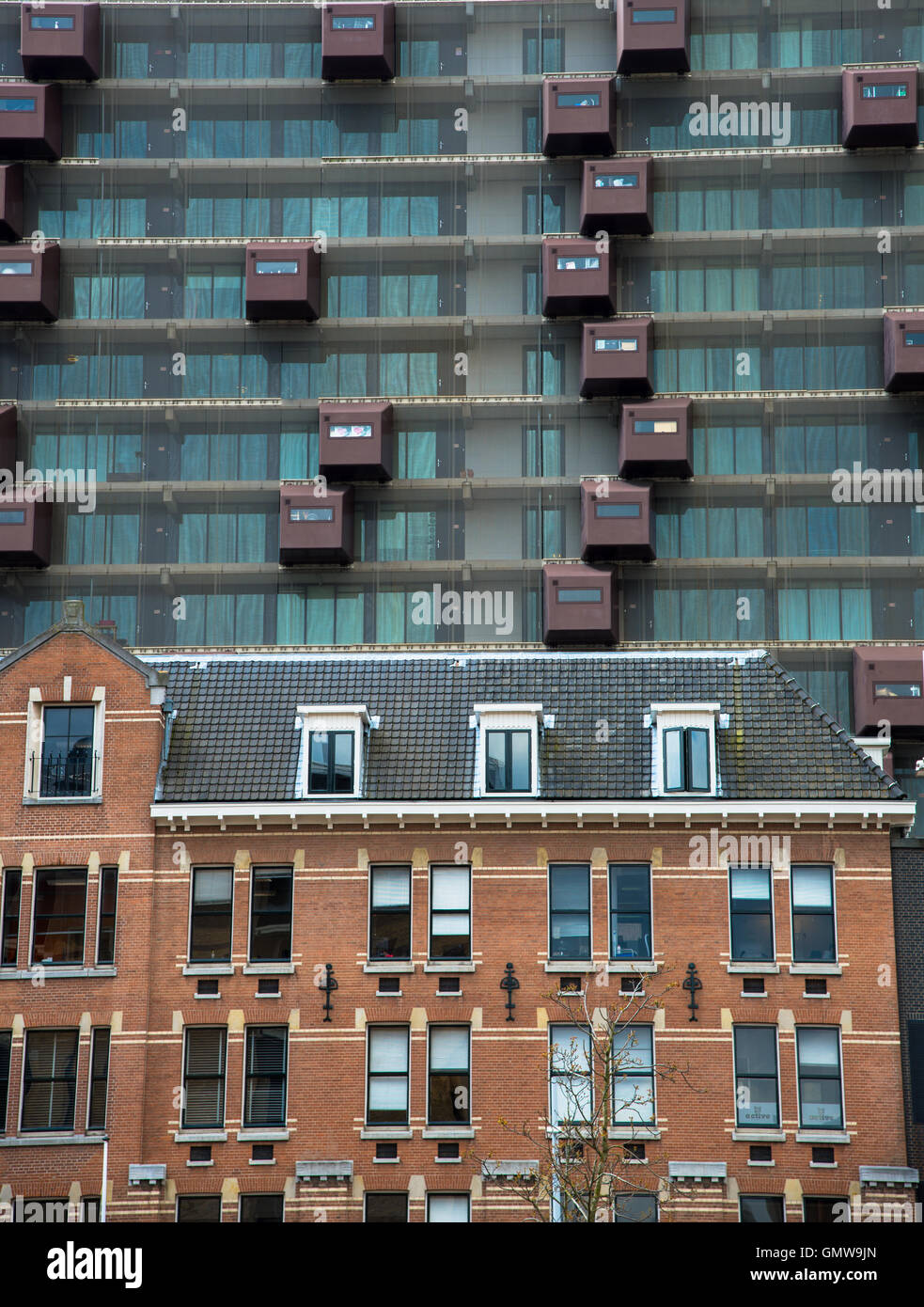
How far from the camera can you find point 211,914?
34.0 m

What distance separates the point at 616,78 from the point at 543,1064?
1544 inches

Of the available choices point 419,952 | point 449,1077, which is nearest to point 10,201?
point 419,952

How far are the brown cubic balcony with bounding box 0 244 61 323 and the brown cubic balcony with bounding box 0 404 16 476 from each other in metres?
3.31

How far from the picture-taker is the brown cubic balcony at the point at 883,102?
57000 millimetres

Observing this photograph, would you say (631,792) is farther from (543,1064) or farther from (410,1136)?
(410,1136)

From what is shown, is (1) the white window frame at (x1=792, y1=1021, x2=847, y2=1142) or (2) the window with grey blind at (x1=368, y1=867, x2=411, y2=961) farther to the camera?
(2) the window with grey blind at (x1=368, y1=867, x2=411, y2=961)

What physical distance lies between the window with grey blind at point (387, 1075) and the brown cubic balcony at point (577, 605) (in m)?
23.6

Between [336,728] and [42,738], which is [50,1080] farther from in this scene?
[336,728]

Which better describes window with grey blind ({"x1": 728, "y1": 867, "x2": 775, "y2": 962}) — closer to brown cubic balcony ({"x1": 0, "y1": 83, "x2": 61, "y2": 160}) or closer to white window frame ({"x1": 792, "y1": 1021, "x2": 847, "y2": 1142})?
white window frame ({"x1": 792, "y1": 1021, "x2": 847, "y2": 1142})

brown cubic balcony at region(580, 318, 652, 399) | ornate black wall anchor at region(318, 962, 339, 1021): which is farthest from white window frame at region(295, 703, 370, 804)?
brown cubic balcony at region(580, 318, 652, 399)

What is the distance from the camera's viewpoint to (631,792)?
1339 inches

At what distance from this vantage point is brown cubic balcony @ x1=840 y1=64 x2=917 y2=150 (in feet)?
187
